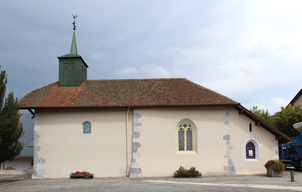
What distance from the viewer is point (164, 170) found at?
1392 centimetres

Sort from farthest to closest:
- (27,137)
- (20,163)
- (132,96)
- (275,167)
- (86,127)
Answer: (27,137)
(20,163)
(132,96)
(86,127)
(275,167)

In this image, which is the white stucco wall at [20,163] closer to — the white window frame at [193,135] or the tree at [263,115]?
the white window frame at [193,135]

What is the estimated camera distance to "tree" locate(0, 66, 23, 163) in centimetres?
1220

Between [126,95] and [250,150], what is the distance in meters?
8.20

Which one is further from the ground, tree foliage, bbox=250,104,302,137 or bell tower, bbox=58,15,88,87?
bell tower, bbox=58,15,88,87

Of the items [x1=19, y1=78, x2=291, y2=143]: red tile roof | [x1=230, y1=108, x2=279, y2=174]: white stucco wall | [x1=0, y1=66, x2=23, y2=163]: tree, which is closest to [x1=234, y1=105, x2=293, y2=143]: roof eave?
[x1=19, y1=78, x2=291, y2=143]: red tile roof

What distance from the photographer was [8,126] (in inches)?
484

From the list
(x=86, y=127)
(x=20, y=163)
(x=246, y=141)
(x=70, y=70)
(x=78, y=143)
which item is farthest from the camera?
(x=20, y=163)

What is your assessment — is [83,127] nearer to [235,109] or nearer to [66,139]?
[66,139]

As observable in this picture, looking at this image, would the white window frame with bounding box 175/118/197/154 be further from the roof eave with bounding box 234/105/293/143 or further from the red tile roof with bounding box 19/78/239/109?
the roof eave with bounding box 234/105/293/143

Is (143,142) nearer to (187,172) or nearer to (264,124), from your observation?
(187,172)

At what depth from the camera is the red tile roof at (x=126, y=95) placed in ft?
46.8

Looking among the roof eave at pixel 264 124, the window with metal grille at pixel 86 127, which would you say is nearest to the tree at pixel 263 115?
the roof eave at pixel 264 124

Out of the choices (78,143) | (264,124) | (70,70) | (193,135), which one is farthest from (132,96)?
(264,124)
